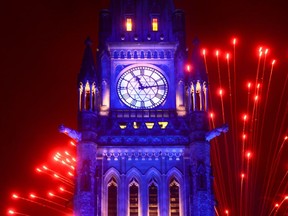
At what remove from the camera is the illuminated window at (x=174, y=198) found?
2685 inches

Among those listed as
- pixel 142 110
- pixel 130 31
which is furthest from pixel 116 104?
pixel 130 31

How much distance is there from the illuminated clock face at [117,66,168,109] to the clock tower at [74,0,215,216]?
82 millimetres

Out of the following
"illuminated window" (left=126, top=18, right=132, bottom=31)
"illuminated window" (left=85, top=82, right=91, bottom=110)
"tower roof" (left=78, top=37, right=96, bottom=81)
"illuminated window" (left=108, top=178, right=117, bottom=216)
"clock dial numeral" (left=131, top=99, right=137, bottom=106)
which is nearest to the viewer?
"illuminated window" (left=108, top=178, right=117, bottom=216)

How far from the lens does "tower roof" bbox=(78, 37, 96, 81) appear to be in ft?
234

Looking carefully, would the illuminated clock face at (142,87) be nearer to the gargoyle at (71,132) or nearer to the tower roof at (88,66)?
the tower roof at (88,66)

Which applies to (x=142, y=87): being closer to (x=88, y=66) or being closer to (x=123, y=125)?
(x=123, y=125)

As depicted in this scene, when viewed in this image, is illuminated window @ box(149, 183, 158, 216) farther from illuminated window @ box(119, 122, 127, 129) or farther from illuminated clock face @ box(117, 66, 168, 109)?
illuminated clock face @ box(117, 66, 168, 109)

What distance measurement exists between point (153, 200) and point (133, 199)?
156 cm

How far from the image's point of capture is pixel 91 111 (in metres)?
69.6

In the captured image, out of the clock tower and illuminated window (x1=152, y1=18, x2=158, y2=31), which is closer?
the clock tower

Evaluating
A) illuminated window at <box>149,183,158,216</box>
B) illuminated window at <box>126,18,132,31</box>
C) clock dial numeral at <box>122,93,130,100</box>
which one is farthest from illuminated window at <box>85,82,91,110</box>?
illuminated window at <box>149,183,158,216</box>

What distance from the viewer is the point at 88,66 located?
236 feet

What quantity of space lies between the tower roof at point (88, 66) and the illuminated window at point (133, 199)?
942 centimetres

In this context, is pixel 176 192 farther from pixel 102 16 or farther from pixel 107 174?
pixel 102 16
